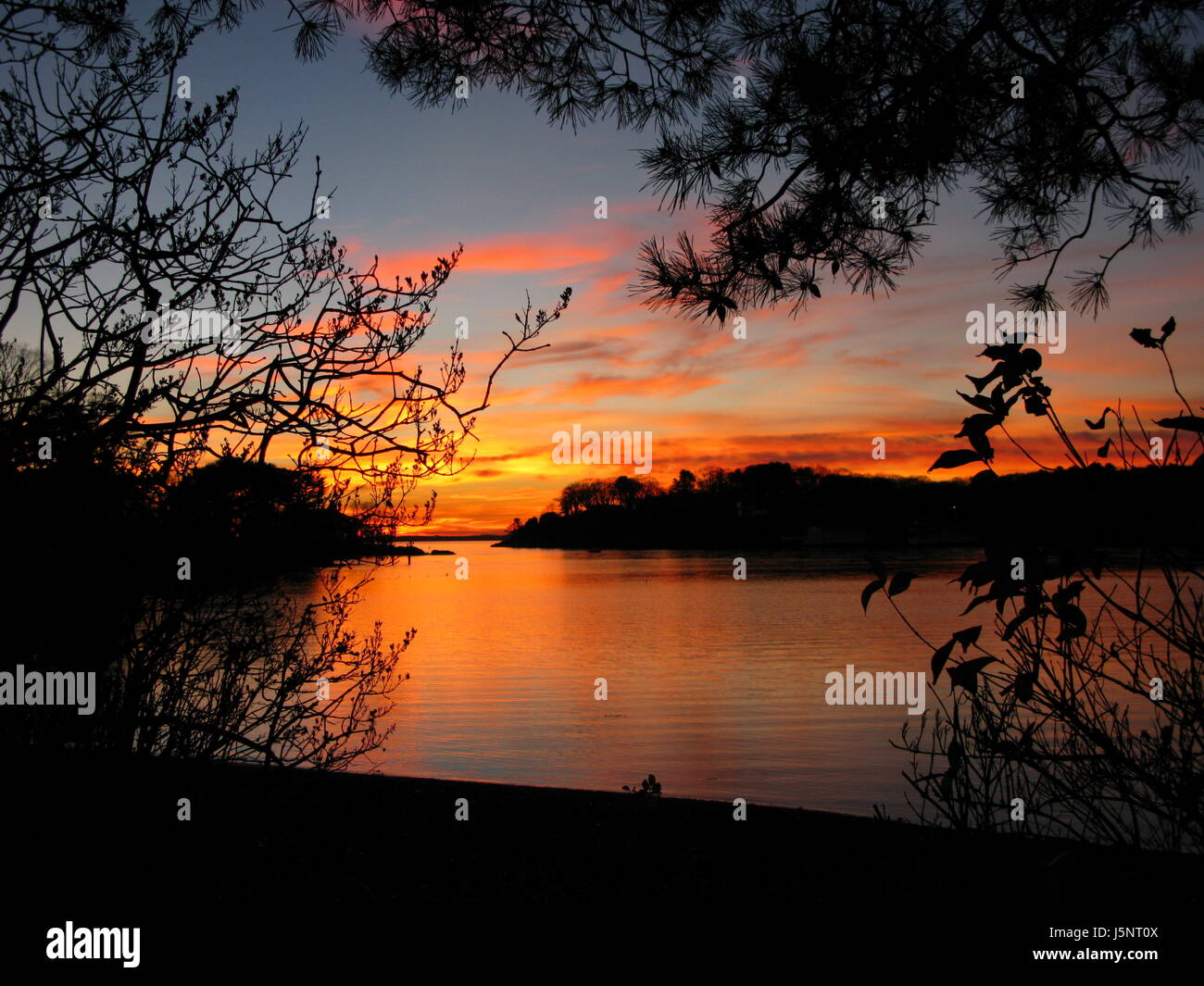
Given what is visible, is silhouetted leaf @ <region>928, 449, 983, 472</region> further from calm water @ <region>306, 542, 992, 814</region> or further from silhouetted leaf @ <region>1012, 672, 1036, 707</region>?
calm water @ <region>306, 542, 992, 814</region>

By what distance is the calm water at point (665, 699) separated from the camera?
1085 centimetres

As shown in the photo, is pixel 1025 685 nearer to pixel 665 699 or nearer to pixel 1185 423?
pixel 1185 423

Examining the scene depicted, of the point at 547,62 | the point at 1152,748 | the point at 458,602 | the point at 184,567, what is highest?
the point at 547,62

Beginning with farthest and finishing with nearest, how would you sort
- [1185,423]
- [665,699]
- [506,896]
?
[665,699]
[506,896]
[1185,423]

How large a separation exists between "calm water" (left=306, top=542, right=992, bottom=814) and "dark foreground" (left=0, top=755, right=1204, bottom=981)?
1423 millimetres

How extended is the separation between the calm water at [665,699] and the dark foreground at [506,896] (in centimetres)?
142

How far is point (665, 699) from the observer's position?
1756cm

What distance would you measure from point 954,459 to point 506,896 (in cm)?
269

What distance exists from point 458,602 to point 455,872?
48672mm

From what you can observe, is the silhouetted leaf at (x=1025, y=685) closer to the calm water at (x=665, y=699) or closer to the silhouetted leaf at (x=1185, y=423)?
the silhouetted leaf at (x=1185, y=423)

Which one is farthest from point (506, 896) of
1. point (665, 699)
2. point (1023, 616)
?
point (665, 699)

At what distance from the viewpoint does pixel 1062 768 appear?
10.6ft
